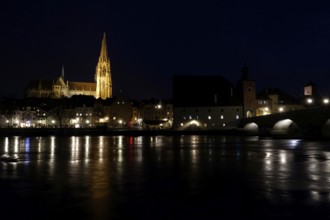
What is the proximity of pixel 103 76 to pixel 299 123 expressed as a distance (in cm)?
14047

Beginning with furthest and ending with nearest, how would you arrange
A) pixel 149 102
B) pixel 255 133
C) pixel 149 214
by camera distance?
pixel 149 102 → pixel 255 133 → pixel 149 214

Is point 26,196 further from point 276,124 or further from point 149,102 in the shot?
point 149,102

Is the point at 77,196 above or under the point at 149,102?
under

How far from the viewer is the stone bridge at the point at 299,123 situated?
5803 cm

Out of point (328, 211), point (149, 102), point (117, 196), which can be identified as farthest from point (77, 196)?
point (149, 102)

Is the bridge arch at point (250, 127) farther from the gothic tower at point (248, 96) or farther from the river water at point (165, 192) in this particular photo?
the river water at point (165, 192)

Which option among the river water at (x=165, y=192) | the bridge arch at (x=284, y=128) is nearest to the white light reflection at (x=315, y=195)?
the river water at (x=165, y=192)

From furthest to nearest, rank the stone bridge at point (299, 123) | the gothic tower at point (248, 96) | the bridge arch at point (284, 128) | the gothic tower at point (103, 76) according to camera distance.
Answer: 1. the gothic tower at point (103, 76)
2. the gothic tower at point (248, 96)
3. the bridge arch at point (284, 128)
4. the stone bridge at point (299, 123)

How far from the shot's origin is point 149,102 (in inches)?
5940

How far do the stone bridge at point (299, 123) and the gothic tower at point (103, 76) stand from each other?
11744 cm

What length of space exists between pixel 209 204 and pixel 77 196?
14.2 feet

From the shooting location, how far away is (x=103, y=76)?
193 m

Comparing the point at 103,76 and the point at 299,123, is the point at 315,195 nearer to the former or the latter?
the point at 299,123

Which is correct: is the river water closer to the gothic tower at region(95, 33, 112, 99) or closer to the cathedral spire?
the gothic tower at region(95, 33, 112, 99)
